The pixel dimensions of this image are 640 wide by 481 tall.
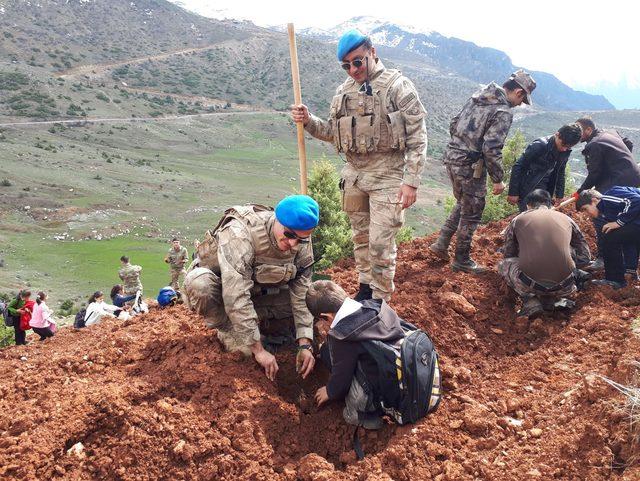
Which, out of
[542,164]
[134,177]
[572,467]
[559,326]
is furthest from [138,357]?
[134,177]

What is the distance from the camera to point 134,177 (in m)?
45.2

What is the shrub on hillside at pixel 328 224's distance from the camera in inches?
503

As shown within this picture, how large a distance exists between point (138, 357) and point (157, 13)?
4534 inches

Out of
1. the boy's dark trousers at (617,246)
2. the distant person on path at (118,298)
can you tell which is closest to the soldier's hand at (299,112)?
the boy's dark trousers at (617,246)

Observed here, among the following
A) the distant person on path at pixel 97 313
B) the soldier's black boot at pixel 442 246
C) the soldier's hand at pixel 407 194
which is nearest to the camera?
the soldier's hand at pixel 407 194

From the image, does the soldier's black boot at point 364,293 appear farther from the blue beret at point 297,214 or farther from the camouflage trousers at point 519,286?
the blue beret at point 297,214

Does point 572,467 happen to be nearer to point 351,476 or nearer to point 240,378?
point 351,476

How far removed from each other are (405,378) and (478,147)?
3.01 m

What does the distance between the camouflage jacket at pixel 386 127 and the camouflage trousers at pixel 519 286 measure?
50.9 inches

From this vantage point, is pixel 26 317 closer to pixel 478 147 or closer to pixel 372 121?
pixel 372 121

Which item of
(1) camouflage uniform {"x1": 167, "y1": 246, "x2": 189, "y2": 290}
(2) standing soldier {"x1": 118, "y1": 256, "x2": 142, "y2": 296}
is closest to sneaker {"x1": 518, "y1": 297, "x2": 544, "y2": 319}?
(2) standing soldier {"x1": 118, "y1": 256, "x2": 142, "y2": 296}

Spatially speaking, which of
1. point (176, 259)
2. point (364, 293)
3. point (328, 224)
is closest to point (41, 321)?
point (176, 259)

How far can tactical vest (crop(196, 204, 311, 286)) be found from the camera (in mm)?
3293

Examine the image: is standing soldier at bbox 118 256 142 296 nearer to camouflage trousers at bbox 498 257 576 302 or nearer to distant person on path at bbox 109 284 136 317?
distant person on path at bbox 109 284 136 317
